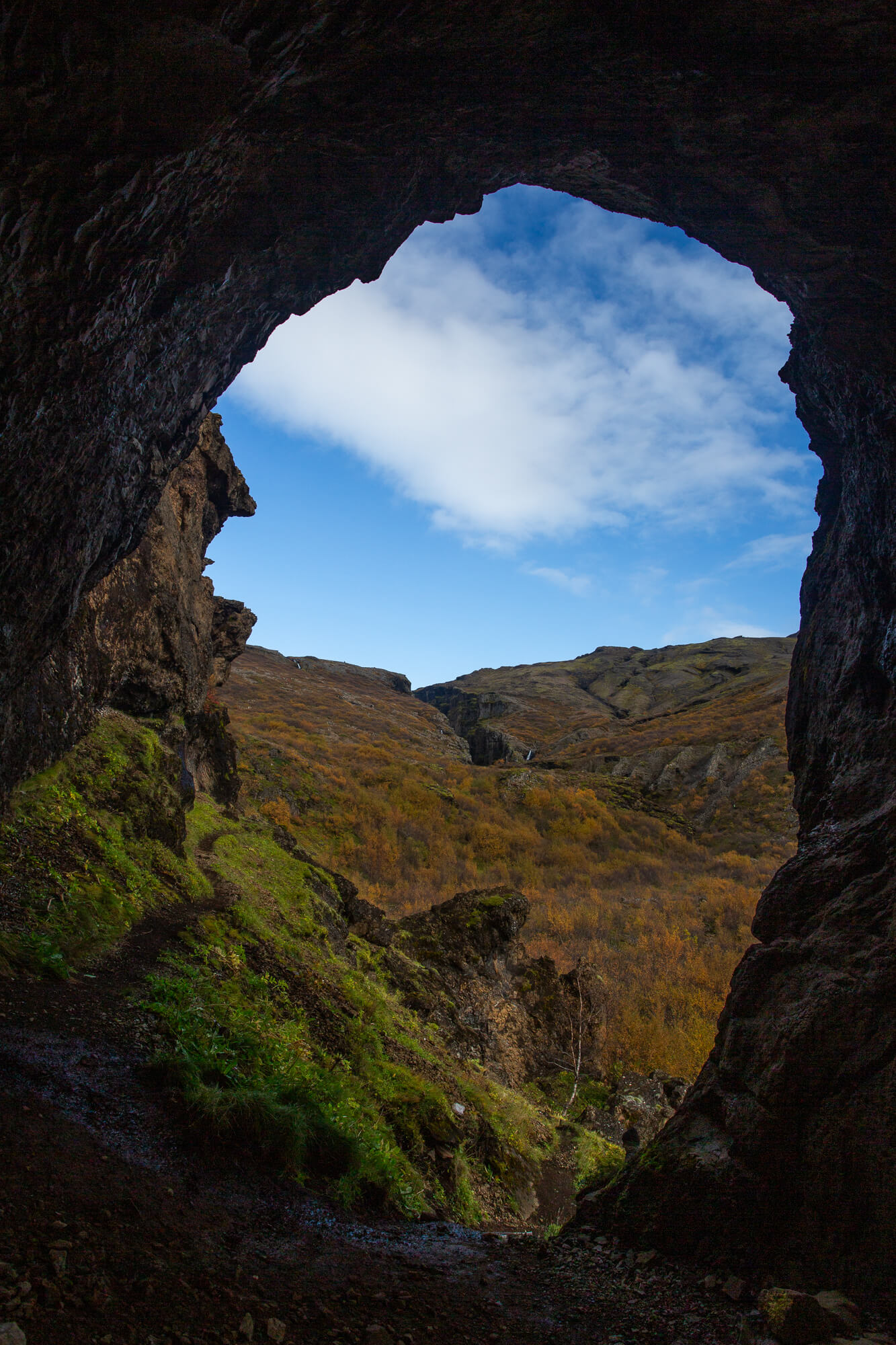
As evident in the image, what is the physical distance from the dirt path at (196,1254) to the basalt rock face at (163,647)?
16.1 feet

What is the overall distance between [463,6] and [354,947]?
15166 millimetres

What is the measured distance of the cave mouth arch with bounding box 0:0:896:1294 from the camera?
15.2ft

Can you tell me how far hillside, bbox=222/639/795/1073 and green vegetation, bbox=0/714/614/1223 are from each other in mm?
7386

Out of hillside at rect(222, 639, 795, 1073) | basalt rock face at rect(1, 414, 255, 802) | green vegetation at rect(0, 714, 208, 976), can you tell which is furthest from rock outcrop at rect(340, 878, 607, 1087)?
basalt rock face at rect(1, 414, 255, 802)

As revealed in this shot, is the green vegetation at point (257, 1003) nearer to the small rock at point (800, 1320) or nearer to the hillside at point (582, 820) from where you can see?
the small rock at point (800, 1320)

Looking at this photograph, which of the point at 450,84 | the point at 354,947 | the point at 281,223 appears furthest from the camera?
the point at 354,947

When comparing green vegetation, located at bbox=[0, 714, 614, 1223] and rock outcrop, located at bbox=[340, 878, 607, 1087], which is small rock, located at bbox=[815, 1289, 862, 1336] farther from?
rock outcrop, located at bbox=[340, 878, 607, 1087]

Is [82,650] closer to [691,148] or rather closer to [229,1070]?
[229,1070]

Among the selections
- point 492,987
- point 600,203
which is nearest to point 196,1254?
point 492,987

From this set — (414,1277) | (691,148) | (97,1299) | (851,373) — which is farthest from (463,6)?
(414,1277)

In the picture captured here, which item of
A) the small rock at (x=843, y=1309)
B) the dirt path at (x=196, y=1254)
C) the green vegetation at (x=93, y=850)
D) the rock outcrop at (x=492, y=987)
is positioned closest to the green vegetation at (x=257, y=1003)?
the green vegetation at (x=93, y=850)

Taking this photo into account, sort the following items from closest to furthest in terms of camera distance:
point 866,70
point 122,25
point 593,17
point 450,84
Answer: point 122,25
point 866,70
point 593,17
point 450,84

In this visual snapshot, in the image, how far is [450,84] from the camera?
741 centimetres

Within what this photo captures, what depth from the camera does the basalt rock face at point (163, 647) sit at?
986 centimetres
